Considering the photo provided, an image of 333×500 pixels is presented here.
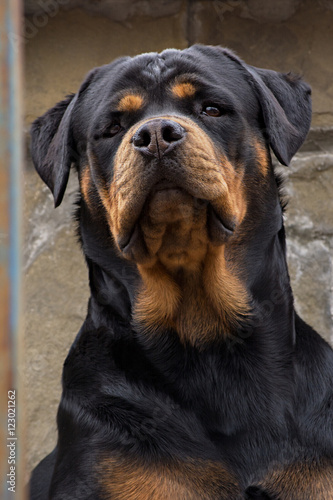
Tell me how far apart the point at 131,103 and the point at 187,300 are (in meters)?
0.66

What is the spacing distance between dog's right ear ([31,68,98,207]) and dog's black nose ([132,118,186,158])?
1.78 ft

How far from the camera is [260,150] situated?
2.17 m

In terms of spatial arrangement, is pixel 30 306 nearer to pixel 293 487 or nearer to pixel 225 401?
pixel 225 401

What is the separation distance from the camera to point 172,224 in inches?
75.2

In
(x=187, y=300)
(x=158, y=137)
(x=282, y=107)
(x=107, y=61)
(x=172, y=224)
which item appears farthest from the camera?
(x=107, y=61)

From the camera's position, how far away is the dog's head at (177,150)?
5.96ft

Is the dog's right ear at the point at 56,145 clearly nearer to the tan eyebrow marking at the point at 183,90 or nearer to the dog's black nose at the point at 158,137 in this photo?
the tan eyebrow marking at the point at 183,90

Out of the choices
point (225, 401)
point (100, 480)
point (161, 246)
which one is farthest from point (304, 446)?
point (161, 246)

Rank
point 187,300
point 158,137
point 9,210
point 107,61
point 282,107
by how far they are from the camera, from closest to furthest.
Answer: point 9,210 < point 158,137 < point 187,300 < point 282,107 < point 107,61

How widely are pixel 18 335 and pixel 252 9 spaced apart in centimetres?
273

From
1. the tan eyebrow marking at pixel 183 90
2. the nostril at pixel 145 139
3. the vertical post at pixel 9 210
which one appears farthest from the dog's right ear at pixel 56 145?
the vertical post at pixel 9 210

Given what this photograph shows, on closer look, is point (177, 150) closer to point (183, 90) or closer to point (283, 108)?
point (183, 90)

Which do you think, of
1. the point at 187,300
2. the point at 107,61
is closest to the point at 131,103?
the point at 187,300

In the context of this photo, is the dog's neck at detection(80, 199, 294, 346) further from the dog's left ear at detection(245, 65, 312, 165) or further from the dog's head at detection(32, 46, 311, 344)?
the dog's left ear at detection(245, 65, 312, 165)
